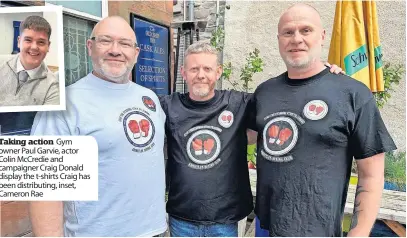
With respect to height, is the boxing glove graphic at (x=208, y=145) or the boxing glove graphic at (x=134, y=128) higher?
the boxing glove graphic at (x=134, y=128)

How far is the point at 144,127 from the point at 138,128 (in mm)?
36

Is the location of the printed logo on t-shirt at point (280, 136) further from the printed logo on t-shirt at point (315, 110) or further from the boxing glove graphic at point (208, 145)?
the boxing glove graphic at point (208, 145)

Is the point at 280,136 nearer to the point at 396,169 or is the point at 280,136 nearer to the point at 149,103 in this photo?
the point at 149,103

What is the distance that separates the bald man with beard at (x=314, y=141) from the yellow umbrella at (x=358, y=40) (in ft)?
1.52

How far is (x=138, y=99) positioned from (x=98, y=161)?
0.35 m

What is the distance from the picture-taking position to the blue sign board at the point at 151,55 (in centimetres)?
202

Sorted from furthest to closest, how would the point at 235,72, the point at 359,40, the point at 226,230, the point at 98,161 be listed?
the point at 235,72 → the point at 359,40 → the point at 226,230 → the point at 98,161

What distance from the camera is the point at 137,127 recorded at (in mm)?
1430

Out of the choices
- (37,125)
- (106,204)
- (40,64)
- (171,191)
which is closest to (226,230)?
(171,191)

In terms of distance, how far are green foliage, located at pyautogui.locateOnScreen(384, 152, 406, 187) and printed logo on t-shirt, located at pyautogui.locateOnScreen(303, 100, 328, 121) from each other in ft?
1.71

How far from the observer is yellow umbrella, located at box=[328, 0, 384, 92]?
5.71ft

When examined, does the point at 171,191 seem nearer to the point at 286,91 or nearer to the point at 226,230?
the point at 226,230
